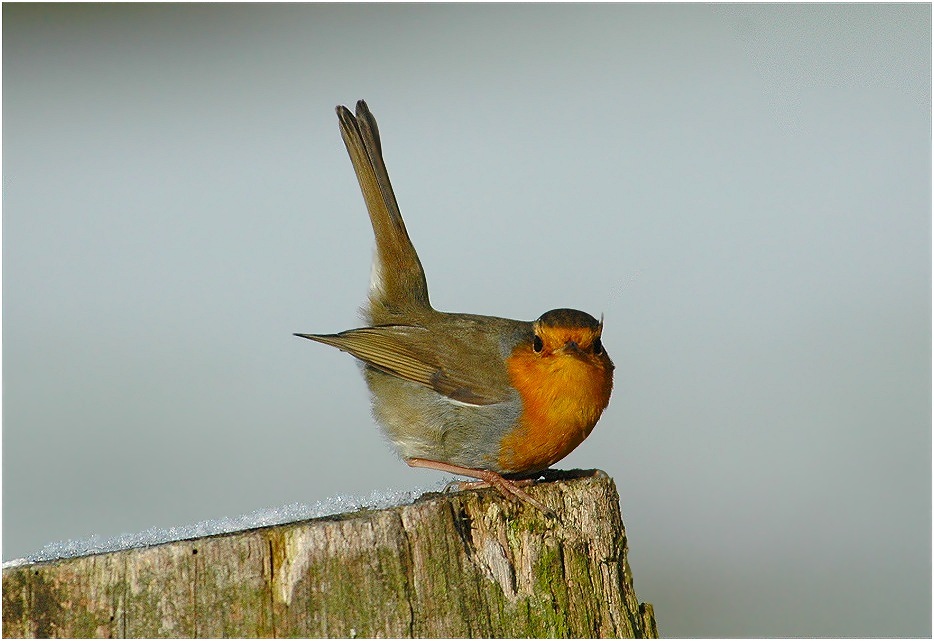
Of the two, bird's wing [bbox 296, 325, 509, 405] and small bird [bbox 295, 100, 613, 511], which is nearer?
small bird [bbox 295, 100, 613, 511]

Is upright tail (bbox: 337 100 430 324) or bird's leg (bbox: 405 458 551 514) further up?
upright tail (bbox: 337 100 430 324)

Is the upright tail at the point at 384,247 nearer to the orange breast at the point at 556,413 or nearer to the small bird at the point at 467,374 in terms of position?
the small bird at the point at 467,374

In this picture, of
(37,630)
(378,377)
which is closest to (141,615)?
(37,630)

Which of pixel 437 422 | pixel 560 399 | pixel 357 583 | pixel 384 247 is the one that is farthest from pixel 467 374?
pixel 357 583

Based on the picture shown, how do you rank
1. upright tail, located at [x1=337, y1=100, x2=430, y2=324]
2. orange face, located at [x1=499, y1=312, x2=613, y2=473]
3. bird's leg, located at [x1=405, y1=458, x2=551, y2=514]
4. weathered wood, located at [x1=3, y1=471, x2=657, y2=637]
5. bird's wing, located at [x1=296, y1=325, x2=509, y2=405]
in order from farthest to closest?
upright tail, located at [x1=337, y1=100, x2=430, y2=324], bird's wing, located at [x1=296, y1=325, x2=509, y2=405], orange face, located at [x1=499, y1=312, x2=613, y2=473], bird's leg, located at [x1=405, y1=458, x2=551, y2=514], weathered wood, located at [x1=3, y1=471, x2=657, y2=637]

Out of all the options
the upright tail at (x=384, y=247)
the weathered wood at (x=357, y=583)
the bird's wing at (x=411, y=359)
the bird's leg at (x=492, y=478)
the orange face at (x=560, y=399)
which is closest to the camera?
the weathered wood at (x=357, y=583)

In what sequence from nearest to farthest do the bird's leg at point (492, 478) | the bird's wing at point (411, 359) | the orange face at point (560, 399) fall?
the bird's leg at point (492, 478) → the orange face at point (560, 399) → the bird's wing at point (411, 359)

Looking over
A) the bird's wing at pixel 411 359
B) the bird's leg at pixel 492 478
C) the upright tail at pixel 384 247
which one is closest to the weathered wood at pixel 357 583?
the bird's leg at pixel 492 478

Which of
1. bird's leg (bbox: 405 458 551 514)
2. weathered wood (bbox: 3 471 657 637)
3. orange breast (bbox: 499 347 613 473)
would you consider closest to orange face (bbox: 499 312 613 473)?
orange breast (bbox: 499 347 613 473)

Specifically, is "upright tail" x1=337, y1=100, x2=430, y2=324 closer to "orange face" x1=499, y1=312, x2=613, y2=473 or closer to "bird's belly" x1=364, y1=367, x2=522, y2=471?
"bird's belly" x1=364, y1=367, x2=522, y2=471
